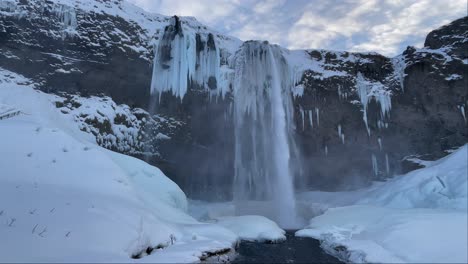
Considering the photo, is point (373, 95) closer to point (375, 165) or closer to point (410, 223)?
point (375, 165)

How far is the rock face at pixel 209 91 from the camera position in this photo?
109ft

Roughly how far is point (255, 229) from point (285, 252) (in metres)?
4.74

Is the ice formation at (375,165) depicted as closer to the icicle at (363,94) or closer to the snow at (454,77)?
the icicle at (363,94)

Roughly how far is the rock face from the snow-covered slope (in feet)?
50.1

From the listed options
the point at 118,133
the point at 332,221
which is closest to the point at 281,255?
the point at 332,221

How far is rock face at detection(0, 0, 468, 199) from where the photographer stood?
3309 centimetres

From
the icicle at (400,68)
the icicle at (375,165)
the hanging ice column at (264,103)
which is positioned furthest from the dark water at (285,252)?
the icicle at (400,68)

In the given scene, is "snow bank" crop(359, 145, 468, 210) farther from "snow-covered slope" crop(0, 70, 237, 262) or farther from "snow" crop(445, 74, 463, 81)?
"snow" crop(445, 74, 463, 81)

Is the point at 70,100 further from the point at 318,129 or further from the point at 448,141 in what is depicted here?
the point at 448,141

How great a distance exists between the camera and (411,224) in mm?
14414

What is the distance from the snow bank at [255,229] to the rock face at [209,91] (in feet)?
53.3

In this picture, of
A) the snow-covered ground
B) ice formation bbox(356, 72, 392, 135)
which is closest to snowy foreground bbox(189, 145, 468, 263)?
the snow-covered ground

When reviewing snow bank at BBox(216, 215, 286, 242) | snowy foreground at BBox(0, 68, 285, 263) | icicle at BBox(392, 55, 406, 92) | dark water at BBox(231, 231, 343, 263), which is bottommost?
dark water at BBox(231, 231, 343, 263)

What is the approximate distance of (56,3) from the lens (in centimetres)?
3316
